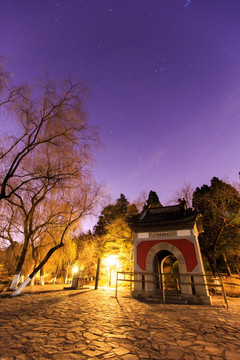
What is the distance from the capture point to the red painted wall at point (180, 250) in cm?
1088

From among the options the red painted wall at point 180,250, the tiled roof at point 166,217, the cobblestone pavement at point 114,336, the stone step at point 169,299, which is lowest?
the cobblestone pavement at point 114,336

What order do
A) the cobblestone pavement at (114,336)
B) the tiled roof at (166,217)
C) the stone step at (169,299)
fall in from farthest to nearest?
the tiled roof at (166,217)
the stone step at (169,299)
the cobblestone pavement at (114,336)

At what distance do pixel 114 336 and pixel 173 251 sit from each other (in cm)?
838

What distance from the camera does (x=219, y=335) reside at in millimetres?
4508

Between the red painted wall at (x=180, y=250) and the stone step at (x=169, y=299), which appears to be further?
the red painted wall at (x=180, y=250)

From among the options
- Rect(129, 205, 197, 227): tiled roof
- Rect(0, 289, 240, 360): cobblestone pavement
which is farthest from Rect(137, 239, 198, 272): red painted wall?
Rect(0, 289, 240, 360): cobblestone pavement

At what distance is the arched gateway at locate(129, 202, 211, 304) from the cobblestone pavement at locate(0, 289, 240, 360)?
14.1 feet

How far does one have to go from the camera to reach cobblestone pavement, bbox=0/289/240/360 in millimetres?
3328

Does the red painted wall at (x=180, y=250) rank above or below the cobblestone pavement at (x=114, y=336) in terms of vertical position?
above

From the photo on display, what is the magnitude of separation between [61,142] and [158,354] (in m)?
9.56

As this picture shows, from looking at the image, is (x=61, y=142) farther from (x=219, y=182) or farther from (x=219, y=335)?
(x=219, y=182)

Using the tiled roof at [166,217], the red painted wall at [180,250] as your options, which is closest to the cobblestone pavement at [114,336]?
the red painted wall at [180,250]

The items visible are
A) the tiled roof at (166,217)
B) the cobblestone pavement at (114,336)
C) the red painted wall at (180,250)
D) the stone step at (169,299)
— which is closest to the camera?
the cobblestone pavement at (114,336)

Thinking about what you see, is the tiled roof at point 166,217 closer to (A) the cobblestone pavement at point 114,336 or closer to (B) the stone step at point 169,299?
(B) the stone step at point 169,299
